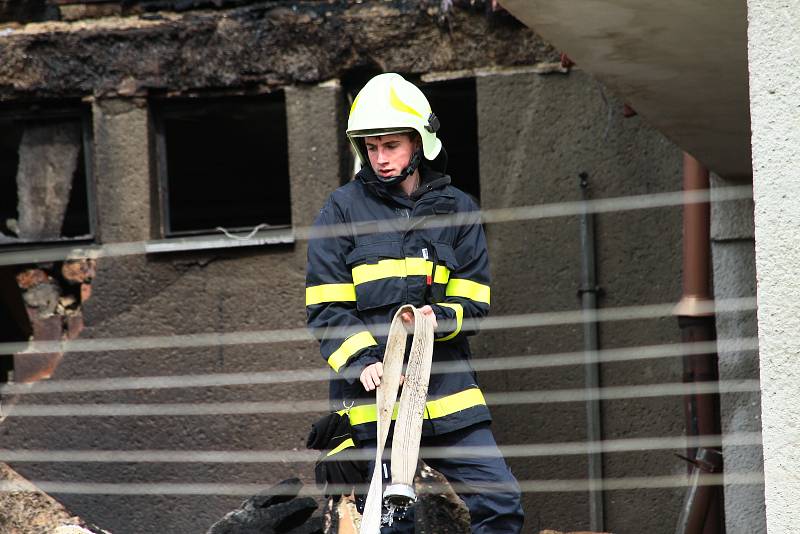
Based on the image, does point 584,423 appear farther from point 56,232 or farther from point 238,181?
point 238,181

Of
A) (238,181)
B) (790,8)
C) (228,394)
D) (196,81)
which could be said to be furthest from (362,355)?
(238,181)

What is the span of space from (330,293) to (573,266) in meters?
2.17

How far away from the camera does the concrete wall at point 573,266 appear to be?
21.8ft

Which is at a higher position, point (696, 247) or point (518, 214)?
point (518, 214)

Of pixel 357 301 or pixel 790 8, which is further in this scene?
pixel 357 301

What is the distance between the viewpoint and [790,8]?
3346 mm

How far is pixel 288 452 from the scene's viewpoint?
6.77 meters

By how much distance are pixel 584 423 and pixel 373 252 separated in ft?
7.32

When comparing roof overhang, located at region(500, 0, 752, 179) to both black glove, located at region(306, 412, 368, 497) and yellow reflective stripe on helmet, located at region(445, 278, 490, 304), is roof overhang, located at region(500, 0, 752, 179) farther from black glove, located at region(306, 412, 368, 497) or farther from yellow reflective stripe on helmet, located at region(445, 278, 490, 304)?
black glove, located at region(306, 412, 368, 497)

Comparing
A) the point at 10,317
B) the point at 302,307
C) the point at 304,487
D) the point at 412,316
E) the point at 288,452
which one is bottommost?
the point at 304,487

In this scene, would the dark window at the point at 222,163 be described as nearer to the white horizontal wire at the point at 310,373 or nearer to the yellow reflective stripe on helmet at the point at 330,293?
the white horizontal wire at the point at 310,373

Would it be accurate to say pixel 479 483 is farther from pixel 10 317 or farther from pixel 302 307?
pixel 10 317

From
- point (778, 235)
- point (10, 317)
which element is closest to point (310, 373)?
point (10, 317)

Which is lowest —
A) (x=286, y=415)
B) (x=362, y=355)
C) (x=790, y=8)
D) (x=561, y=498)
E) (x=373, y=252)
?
(x=561, y=498)
